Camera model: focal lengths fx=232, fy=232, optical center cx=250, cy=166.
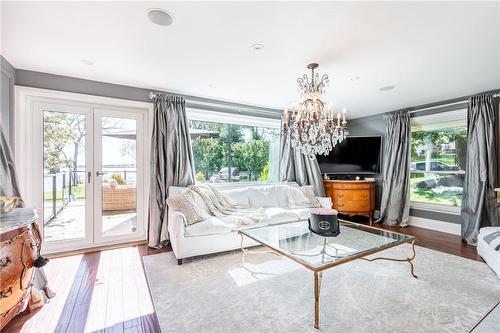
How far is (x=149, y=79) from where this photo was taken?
10.1 feet

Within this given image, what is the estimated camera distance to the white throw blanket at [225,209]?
310 cm

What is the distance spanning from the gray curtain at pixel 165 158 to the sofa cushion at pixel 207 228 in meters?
0.80

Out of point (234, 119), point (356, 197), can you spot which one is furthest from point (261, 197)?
point (356, 197)

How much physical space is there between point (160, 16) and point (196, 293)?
2.31m

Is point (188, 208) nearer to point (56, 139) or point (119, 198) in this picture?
point (119, 198)

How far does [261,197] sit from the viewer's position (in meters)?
3.95

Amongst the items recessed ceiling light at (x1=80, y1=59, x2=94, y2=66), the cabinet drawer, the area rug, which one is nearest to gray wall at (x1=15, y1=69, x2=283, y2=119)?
recessed ceiling light at (x1=80, y1=59, x2=94, y2=66)

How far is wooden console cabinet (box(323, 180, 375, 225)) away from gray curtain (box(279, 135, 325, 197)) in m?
0.40

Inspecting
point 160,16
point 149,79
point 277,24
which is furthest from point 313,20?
point 149,79

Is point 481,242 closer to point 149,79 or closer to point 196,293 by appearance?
point 196,293

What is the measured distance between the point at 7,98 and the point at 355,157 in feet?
18.0

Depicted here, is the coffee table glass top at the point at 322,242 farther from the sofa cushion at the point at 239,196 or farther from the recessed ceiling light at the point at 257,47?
the recessed ceiling light at the point at 257,47

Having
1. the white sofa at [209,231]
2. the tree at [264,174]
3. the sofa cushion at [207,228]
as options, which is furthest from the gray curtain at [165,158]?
the tree at [264,174]

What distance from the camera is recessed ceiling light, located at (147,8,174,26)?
5.72 ft
